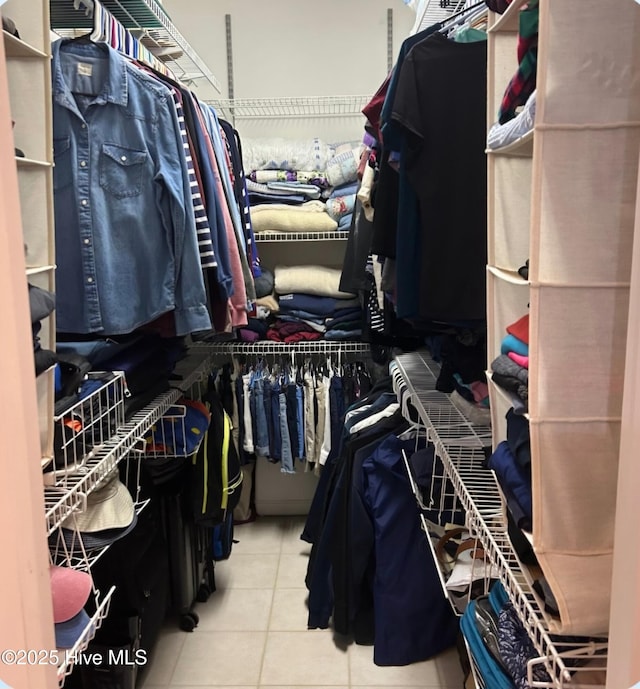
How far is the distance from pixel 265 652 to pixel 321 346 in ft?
4.47

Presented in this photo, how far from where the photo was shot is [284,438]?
9.28 feet

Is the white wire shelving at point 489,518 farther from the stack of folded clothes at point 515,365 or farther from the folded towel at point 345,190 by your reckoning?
the folded towel at point 345,190

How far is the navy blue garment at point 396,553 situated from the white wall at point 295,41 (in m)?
1.94

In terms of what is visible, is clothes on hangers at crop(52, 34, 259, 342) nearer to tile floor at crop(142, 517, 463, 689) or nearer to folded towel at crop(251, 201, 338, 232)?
folded towel at crop(251, 201, 338, 232)

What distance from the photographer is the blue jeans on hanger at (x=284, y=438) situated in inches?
110

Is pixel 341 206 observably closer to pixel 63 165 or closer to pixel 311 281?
pixel 311 281

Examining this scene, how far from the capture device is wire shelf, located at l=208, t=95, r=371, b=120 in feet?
9.72

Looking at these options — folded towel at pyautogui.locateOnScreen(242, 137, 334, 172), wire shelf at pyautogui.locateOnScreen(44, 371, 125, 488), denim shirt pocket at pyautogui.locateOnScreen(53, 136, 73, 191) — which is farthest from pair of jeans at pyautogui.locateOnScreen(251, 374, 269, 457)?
denim shirt pocket at pyautogui.locateOnScreen(53, 136, 73, 191)

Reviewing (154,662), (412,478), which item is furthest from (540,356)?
(154,662)

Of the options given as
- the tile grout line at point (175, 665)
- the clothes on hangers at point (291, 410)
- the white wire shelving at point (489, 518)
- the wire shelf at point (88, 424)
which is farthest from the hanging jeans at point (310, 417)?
the wire shelf at point (88, 424)

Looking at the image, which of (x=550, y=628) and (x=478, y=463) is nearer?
(x=550, y=628)

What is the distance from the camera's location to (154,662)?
6.87 feet

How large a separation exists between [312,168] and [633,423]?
2.50m

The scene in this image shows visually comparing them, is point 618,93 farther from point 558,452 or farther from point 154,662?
point 154,662
